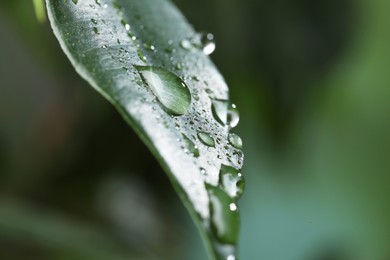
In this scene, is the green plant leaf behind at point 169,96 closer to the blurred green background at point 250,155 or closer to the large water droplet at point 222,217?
the large water droplet at point 222,217

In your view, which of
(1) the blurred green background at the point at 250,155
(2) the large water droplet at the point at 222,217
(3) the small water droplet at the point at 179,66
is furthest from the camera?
(1) the blurred green background at the point at 250,155

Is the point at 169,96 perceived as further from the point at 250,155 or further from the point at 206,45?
the point at 250,155

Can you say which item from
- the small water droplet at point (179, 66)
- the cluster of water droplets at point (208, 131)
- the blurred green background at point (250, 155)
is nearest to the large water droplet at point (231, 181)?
the cluster of water droplets at point (208, 131)

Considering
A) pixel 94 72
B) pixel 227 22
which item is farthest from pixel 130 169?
pixel 94 72

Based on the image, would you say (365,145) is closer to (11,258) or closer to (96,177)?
(96,177)

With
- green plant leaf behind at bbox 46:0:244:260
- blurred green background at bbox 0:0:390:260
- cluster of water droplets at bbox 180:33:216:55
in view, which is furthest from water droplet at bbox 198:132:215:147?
blurred green background at bbox 0:0:390:260

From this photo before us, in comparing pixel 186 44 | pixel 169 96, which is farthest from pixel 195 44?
pixel 169 96

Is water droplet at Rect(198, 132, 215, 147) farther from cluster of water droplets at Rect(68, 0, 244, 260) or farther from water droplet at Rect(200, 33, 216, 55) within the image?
→ water droplet at Rect(200, 33, 216, 55)

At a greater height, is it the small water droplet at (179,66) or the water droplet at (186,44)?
the water droplet at (186,44)

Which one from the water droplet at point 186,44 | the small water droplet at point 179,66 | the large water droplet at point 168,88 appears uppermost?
the water droplet at point 186,44
